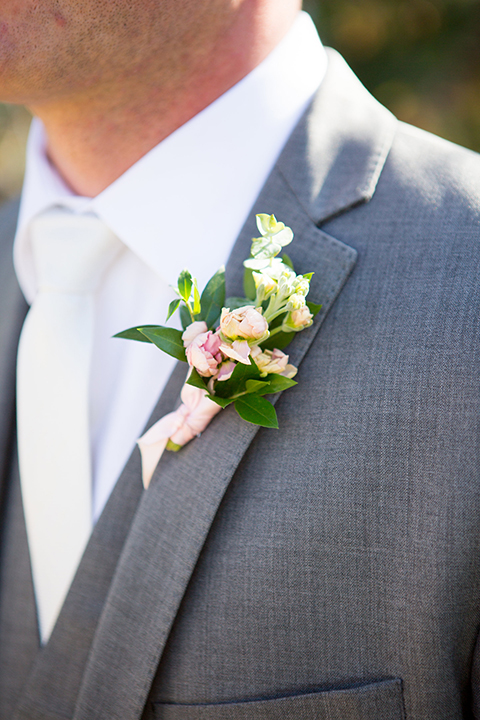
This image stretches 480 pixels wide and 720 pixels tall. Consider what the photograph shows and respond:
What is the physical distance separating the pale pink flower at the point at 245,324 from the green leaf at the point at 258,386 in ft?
0.28

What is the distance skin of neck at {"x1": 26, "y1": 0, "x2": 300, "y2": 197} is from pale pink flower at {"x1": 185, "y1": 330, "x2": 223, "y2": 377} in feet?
1.84

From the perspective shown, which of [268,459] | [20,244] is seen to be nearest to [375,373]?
[268,459]

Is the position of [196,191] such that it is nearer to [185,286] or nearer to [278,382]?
[185,286]

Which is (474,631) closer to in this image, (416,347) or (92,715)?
(416,347)

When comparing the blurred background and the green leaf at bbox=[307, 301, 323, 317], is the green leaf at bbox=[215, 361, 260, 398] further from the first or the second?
the blurred background

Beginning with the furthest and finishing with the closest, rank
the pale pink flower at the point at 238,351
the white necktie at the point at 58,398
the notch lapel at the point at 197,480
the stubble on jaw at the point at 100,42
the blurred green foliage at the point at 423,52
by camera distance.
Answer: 1. the blurred green foliage at the point at 423,52
2. the white necktie at the point at 58,398
3. the stubble on jaw at the point at 100,42
4. the notch lapel at the point at 197,480
5. the pale pink flower at the point at 238,351

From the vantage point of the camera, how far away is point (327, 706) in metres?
0.87

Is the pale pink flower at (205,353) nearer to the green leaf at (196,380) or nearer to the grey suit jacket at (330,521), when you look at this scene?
the green leaf at (196,380)

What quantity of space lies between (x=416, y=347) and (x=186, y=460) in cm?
45

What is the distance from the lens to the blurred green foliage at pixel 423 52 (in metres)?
4.88

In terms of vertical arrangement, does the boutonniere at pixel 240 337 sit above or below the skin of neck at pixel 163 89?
below

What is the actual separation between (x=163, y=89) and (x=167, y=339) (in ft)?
1.92

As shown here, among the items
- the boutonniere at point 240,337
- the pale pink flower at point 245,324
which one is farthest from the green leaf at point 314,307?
the pale pink flower at point 245,324

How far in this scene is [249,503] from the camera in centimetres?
94
